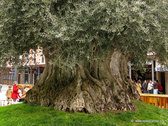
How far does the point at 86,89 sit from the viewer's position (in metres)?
7.42

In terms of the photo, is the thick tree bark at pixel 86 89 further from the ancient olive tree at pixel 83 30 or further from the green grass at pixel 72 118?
the green grass at pixel 72 118

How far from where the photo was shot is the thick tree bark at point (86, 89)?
7.17 metres

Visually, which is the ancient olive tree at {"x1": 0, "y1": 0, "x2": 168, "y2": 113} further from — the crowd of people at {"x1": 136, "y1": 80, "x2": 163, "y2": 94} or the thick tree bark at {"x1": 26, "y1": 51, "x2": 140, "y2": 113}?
the crowd of people at {"x1": 136, "y1": 80, "x2": 163, "y2": 94}

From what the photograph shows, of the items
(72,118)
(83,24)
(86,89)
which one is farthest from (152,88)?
(83,24)

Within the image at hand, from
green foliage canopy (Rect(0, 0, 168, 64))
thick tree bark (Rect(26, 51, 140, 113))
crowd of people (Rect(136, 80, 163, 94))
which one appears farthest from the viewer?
crowd of people (Rect(136, 80, 163, 94))

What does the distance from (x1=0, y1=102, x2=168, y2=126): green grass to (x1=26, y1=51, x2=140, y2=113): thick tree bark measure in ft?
1.16

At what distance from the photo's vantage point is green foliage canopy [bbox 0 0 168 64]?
4688mm

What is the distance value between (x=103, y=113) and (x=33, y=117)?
2631 millimetres

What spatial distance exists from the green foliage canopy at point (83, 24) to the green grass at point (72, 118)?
2.31 m

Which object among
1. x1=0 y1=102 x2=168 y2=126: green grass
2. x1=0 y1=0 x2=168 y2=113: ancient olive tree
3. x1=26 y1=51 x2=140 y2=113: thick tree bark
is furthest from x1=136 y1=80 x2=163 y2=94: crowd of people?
x1=0 y1=0 x2=168 y2=113: ancient olive tree

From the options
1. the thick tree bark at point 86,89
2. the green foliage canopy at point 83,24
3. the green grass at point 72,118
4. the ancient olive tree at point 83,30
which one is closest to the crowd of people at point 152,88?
the thick tree bark at point 86,89

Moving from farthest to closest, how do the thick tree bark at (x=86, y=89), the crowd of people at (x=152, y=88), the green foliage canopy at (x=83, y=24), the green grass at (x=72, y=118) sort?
1. the crowd of people at (x=152, y=88)
2. the thick tree bark at (x=86, y=89)
3. the green grass at (x=72, y=118)
4. the green foliage canopy at (x=83, y=24)

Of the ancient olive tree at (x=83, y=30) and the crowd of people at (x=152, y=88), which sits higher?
the ancient olive tree at (x=83, y=30)

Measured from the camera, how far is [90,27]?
198 inches
